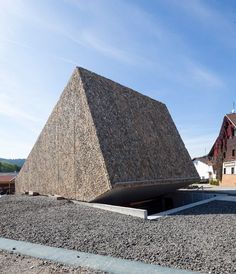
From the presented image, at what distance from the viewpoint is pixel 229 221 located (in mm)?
11016

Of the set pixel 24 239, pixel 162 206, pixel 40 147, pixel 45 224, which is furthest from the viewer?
pixel 162 206

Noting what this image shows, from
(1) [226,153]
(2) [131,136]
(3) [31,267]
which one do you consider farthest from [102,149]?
(1) [226,153]

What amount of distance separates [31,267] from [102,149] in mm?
8736

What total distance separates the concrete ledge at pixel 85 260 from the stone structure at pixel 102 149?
6488mm

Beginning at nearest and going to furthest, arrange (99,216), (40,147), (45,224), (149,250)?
(149,250) < (45,224) < (99,216) < (40,147)

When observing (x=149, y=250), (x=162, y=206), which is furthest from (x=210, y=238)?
(x=162, y=206)

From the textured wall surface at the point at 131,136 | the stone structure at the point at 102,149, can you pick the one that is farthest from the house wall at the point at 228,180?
the stone structure at the point at 102,149

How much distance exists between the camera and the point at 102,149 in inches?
569

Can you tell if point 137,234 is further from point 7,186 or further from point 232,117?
point 232,117

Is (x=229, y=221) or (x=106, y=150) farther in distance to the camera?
(x=106, y=150)

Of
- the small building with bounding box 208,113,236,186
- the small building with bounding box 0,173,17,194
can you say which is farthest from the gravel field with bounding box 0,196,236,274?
the small building with bounding box 208,113,236,186

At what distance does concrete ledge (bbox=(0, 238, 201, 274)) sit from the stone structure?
6488 millimetres

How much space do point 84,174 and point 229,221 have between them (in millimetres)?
7132

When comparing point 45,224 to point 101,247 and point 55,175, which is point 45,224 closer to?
point 101,247
